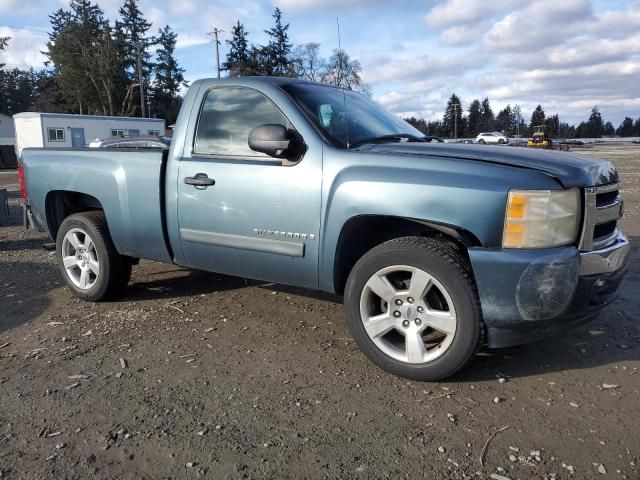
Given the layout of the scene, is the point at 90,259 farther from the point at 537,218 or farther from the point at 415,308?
the point at 537,218

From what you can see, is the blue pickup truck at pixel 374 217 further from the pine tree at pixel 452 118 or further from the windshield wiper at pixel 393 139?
the pine tree at pixel 452 118

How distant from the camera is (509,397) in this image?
124 inches

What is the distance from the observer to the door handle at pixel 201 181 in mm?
3994

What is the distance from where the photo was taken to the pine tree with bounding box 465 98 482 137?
367 ft

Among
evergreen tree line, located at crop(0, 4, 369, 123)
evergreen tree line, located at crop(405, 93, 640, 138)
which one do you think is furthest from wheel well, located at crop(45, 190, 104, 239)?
evergreen tree line, located at crop(405, 93, 640, 138)

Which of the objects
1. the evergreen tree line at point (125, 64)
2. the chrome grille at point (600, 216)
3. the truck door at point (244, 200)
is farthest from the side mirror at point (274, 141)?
the evergreen tree line at point (125, 64)

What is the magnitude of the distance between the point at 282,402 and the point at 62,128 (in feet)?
106

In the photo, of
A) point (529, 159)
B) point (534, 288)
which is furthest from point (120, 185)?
point (534, 288)

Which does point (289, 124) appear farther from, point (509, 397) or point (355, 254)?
point (509, 397)

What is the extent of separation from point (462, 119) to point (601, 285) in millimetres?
116577

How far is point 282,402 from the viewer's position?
10.2ft

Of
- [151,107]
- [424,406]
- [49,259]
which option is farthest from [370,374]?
[151,107]

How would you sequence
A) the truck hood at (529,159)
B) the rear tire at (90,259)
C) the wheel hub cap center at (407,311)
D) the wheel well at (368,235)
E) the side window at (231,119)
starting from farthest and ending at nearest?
the rear tire at (90,259) < the side window at (231,119) < the wheel well at (368,235) < the wheel hub cap center at (407,311) < the truck hood at (529,159)

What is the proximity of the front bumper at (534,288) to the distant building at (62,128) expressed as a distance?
29.3 m
